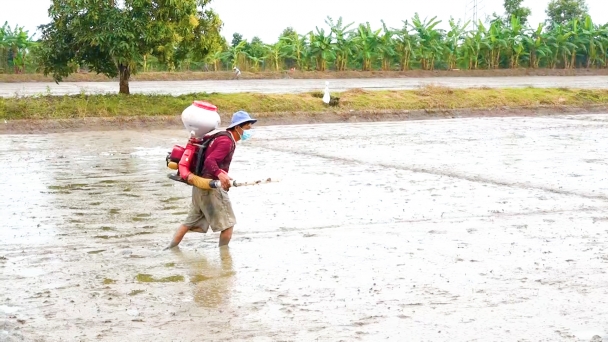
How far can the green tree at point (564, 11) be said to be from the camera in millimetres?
54656

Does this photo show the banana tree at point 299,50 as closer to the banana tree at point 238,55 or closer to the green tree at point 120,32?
the banana tree at point 238,55

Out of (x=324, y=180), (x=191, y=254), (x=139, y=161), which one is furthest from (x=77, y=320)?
(x=139, y=161)

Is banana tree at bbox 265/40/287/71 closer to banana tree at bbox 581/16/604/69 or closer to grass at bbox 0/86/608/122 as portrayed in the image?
banana tree at bbox 581/16/604/69

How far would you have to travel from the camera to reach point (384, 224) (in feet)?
32.2

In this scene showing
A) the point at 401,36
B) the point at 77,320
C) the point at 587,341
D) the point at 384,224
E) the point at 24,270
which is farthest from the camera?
the point at 401,36

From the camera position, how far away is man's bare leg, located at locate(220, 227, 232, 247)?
8734mm

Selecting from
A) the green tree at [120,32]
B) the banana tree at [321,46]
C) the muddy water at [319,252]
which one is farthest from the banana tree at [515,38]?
the muddy water at [319,252]

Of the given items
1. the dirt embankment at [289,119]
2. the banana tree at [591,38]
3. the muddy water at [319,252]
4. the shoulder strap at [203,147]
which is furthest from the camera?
the banana tree at [591,38]

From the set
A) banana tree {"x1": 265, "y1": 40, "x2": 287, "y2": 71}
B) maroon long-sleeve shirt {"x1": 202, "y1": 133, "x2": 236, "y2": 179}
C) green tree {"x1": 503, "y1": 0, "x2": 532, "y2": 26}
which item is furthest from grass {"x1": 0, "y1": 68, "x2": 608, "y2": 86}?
maroon long-sleeve shirt {"x1": 202, "y1": 133, "x2": 236, "y2": 179}

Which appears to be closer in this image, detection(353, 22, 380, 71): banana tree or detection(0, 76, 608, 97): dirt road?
detection(0, 76, 608, 97): dirt road

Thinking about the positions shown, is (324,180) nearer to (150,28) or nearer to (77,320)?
(77,320)

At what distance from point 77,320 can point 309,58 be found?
127 ft

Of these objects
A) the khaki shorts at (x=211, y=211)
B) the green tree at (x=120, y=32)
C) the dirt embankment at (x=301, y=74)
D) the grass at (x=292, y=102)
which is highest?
the green tree at (x=120, y=32)

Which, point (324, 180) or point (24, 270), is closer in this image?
point (24, 270)
